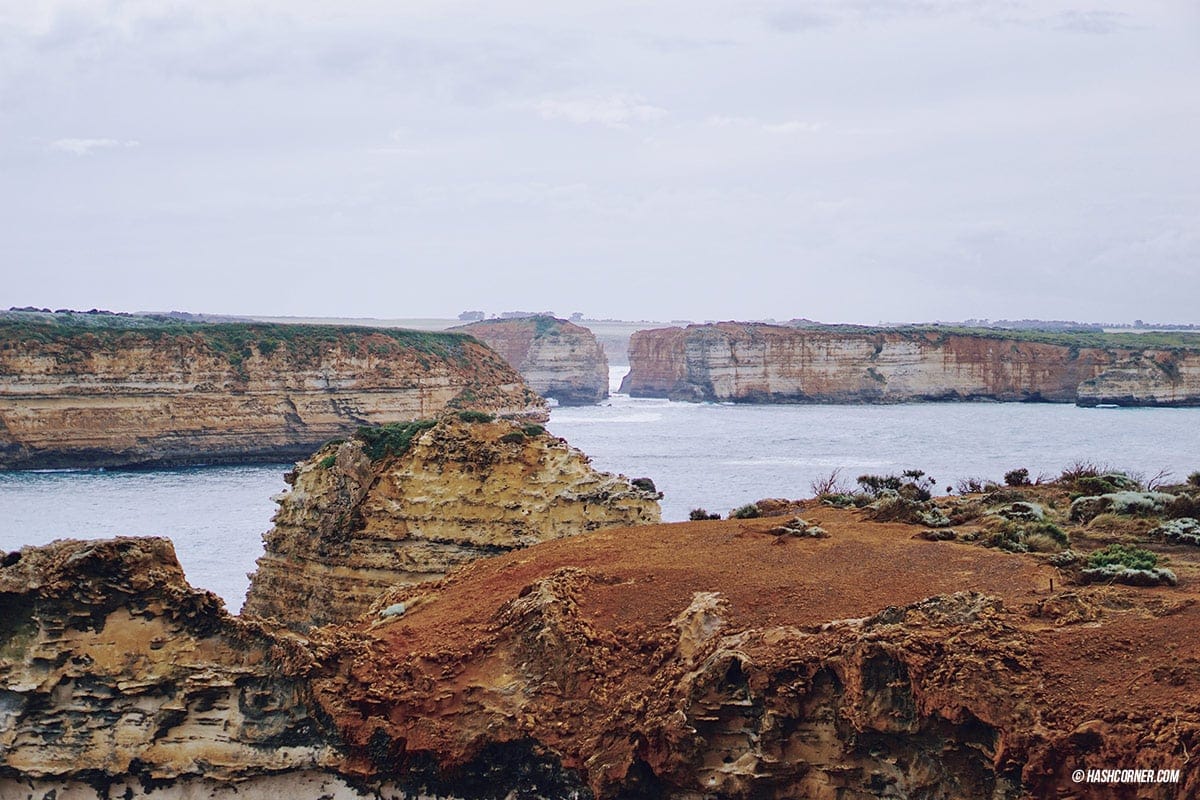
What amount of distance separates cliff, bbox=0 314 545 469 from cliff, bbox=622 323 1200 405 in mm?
39759

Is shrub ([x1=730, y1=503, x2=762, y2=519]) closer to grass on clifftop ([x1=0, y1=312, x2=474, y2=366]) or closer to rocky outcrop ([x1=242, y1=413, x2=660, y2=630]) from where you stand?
rocky outcrop ([x1=242, y1=413, x2=660, y2=630])

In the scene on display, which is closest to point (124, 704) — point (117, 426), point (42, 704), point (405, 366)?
point (42, 704)

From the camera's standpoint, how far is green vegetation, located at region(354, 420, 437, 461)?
2128cm

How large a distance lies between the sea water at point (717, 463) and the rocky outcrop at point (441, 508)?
7.61 m

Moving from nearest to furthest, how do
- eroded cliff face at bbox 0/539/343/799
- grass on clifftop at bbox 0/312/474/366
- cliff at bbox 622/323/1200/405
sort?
eroded cliff face at bbox 0/539/343/799 < grass on clifftop at bbox 0/312/474/366 < cliff at bbox 622/323/1200/405

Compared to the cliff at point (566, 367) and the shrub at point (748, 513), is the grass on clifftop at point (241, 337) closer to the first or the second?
the cliff at point (566, 367)

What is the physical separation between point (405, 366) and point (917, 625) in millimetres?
61159

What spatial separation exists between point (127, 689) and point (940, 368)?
3904 inches

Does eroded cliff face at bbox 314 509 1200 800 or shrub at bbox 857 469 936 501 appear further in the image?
shrub at bbox 857 469 936 501

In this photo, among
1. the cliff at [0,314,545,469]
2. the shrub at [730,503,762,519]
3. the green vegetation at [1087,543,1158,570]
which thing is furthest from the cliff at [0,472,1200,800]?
the cliff at [0,314,545,469]

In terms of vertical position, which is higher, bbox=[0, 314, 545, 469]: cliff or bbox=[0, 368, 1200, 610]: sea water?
bbox=[0, 314, 545, 469]: cliff

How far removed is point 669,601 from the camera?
12.3 metres

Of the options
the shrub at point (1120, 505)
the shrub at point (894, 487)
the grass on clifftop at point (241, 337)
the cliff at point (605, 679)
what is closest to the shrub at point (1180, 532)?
the cliff at point (605, 679)

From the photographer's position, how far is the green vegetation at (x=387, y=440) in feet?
69.8
